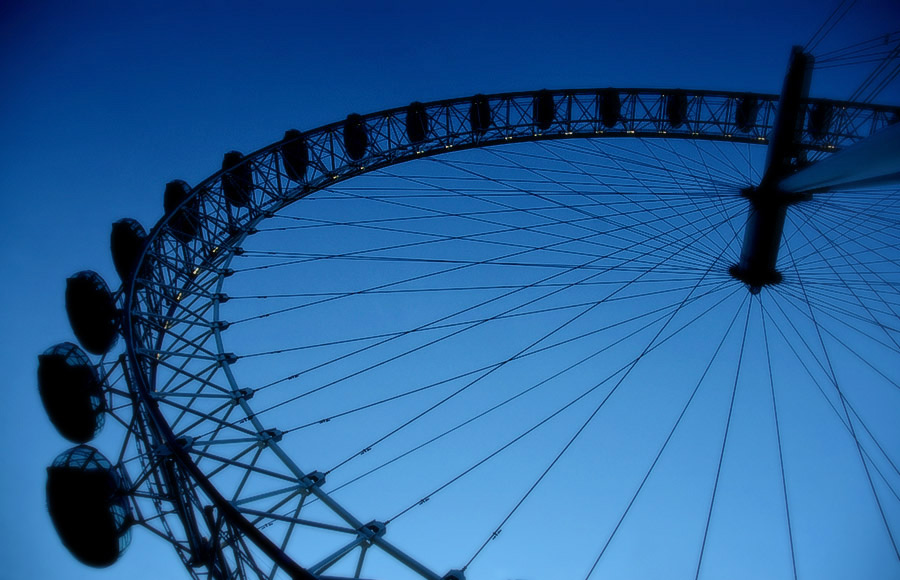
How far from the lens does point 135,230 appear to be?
11.2 meters

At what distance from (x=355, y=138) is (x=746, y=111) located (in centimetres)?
1340

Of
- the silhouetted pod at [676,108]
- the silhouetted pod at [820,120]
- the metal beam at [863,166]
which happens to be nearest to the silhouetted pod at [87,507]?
the metal beam at [863,166]

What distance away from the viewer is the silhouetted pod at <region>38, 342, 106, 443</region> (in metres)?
8.04

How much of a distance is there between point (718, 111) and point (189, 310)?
17.5 meters

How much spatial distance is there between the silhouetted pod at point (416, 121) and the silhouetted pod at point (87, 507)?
478 inches

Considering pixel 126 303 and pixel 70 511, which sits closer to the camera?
pixel 70 511

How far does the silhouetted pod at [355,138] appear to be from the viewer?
1516 centimetres

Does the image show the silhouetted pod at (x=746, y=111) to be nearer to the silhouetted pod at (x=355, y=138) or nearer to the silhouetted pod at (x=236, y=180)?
the silhouetted pod at (x=355, y=138)

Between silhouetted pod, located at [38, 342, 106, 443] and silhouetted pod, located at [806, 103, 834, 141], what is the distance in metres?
21.6

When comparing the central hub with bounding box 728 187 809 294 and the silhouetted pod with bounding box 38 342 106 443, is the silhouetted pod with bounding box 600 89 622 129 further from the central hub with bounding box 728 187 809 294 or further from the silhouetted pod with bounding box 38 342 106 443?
the silhouetted pod with bounding box 38 342 106 443

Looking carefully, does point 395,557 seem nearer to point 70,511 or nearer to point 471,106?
point 70,511

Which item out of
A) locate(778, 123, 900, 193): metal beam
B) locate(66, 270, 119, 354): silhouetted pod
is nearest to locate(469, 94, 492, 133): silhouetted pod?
locate(778, 123, 900, 193): metal beam

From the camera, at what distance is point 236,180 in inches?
509

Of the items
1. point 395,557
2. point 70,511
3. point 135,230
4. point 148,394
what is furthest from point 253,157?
point 395,557
